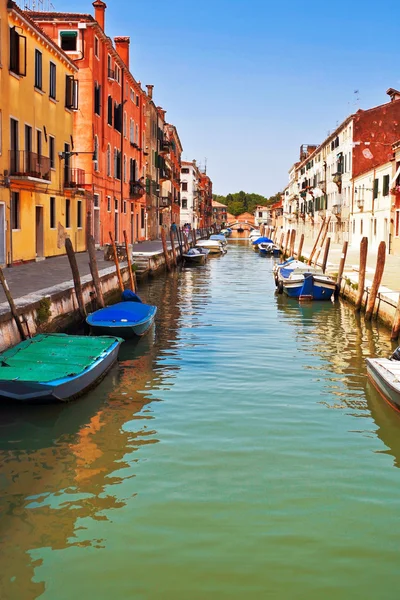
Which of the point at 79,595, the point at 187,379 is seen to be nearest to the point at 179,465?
the point at 79,595

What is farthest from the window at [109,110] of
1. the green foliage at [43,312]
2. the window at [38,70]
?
the green foliage at [43,312]

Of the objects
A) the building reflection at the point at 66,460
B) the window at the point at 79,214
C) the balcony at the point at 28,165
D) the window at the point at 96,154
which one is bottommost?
the building reflection at the point at 66,460

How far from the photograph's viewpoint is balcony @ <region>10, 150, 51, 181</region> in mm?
20750

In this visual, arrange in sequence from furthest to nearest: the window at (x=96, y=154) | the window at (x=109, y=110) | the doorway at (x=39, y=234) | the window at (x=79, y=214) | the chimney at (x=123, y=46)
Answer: the chimney at (x=123, y=46) → the window at (x=109, y=110) → the window at (x=96, y=154) → the window at (x=79, y=214) → the doorway at (x=39, y=234)

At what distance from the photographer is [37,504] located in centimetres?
624

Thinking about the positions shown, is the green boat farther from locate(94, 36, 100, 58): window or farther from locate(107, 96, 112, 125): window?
locate(107, 96, 112, 125): window

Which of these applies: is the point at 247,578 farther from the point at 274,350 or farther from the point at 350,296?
the point at 350,296

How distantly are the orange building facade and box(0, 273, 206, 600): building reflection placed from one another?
17122 mm

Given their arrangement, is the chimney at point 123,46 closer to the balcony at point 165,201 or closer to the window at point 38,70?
the window at point 38,70

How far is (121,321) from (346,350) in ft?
15.0

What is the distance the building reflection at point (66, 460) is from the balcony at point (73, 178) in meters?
16.3

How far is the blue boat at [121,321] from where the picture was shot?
13.9 m

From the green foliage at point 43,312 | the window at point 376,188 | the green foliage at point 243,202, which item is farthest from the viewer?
the green foliage at point 243,202

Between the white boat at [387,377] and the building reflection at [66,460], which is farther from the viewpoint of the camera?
the white boat at [387,377]
